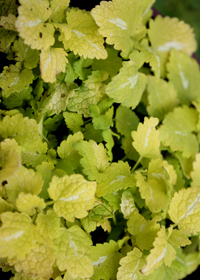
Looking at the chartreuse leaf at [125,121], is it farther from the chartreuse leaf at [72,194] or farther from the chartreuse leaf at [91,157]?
the chartreuse leaf at [72,194]

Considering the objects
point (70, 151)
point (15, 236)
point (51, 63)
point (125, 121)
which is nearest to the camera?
point (15, 236)

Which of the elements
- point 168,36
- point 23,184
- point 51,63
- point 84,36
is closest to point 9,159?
point 23,184

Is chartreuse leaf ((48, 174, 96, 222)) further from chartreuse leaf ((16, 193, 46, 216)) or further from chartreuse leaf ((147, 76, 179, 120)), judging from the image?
chartreuse leaf ((147, 76, 179, 120))

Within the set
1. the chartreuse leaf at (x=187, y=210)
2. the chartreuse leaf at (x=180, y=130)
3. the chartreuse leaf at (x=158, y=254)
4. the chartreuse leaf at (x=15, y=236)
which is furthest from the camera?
the chartreuse leaf at (x=180, y=130)

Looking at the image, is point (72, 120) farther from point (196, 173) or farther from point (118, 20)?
point (196, 173)

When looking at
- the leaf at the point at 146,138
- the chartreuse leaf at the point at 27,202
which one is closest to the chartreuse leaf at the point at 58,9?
the leaf at the point at 146,138

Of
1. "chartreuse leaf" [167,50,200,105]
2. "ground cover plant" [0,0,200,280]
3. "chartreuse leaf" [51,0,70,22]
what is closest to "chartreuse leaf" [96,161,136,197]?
"ground cover plant" [0,0,200,280]
